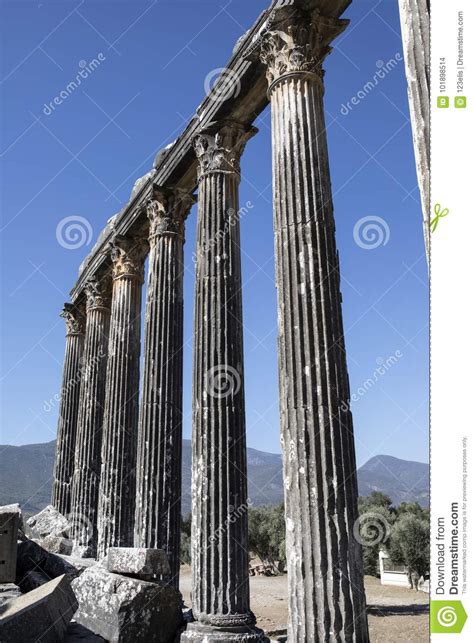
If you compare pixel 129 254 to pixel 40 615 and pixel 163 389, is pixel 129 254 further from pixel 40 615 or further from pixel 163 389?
pixel 40 615

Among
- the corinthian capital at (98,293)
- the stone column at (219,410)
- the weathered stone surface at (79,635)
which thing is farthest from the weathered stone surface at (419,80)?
the corinthian capital at (98,293)

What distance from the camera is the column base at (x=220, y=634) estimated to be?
9.36 meters

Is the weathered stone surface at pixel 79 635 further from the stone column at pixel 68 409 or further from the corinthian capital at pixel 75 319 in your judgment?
the corinthian capital at pixel 75 319

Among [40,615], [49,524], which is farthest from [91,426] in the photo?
[40,615]

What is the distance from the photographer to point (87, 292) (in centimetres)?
2248

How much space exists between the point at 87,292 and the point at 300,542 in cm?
1682

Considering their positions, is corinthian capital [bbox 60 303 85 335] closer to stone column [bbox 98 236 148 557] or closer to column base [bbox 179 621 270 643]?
stone column [bbox 98 236 148 557]

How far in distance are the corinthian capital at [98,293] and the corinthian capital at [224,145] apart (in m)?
9.95

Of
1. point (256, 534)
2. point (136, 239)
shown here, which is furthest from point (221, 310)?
point (256, 534)

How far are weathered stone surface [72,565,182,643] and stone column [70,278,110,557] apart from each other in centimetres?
970

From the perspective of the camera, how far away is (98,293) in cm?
2202

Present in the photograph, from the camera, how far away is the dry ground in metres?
20.2
